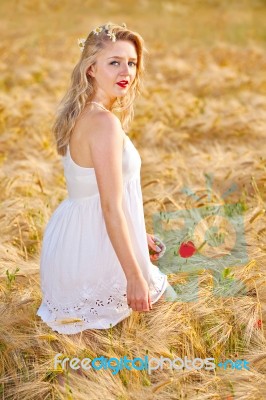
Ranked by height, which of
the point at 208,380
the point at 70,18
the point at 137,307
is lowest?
the point at 208,380

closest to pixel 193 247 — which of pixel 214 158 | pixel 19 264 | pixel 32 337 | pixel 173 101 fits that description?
pixel 19 264

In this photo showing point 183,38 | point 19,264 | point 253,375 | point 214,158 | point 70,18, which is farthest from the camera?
point 70,18

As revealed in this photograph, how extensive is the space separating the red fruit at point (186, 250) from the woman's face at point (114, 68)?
39.6 inches

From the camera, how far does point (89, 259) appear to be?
261cm

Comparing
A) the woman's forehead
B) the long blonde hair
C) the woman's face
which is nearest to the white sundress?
the long blonde hair

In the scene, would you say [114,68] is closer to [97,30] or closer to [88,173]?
[97,30]

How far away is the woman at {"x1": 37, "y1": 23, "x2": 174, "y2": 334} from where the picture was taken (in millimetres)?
2564

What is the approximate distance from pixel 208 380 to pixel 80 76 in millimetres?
1205

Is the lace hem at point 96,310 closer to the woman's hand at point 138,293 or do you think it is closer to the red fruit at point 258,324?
the woman's hand at point 138,293

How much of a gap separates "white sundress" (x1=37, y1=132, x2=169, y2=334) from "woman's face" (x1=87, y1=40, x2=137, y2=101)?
0.66 ft

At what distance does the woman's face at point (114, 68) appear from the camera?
2557 millimetres

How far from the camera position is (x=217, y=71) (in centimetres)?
829

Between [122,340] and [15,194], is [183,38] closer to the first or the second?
[15,194]

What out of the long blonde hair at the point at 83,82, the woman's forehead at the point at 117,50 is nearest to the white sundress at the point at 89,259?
the long blonde hair at the point at 83,82
